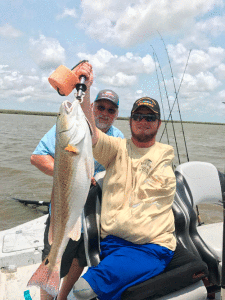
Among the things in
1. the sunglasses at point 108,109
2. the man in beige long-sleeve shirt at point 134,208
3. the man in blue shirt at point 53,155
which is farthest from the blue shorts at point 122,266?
the sunglasses at point 108,109

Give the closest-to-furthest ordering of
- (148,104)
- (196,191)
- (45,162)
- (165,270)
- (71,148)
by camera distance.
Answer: (71,148) < (165,270) < (148,104) < (45,162) < (196,191)

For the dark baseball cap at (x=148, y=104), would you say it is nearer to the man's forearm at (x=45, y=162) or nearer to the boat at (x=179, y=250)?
the boat at (x=179, y=250)

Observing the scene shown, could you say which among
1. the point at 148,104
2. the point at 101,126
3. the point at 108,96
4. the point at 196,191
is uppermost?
the point at 108,96

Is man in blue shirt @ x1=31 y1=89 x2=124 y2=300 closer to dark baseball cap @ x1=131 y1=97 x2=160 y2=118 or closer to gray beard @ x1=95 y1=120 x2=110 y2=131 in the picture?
gray beard @ x1=95 y1=120 x2=110 y2=131

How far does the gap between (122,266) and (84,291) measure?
0.35 metres

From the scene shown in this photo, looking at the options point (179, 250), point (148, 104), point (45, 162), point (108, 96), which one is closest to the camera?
point (179, 250)

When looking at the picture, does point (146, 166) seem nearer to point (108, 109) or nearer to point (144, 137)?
point (144, 137)

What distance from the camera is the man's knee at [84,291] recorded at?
1.88 meters

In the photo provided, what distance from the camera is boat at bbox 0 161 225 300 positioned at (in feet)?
6.75

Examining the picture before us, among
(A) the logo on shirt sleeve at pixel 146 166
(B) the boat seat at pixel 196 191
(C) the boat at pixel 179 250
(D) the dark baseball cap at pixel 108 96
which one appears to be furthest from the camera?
(D) the dark baseball cap at pixel 108 96

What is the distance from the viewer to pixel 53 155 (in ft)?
9.00

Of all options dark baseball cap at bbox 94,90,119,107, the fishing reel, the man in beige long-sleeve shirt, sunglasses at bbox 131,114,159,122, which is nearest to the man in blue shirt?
dark baseball cap at bbox 94,90,119,107

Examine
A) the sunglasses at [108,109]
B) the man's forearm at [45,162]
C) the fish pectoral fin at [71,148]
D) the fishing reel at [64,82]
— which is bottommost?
the man's forearm at [45,162]

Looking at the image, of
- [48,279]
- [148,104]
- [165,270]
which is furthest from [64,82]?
Result: [165,270]
